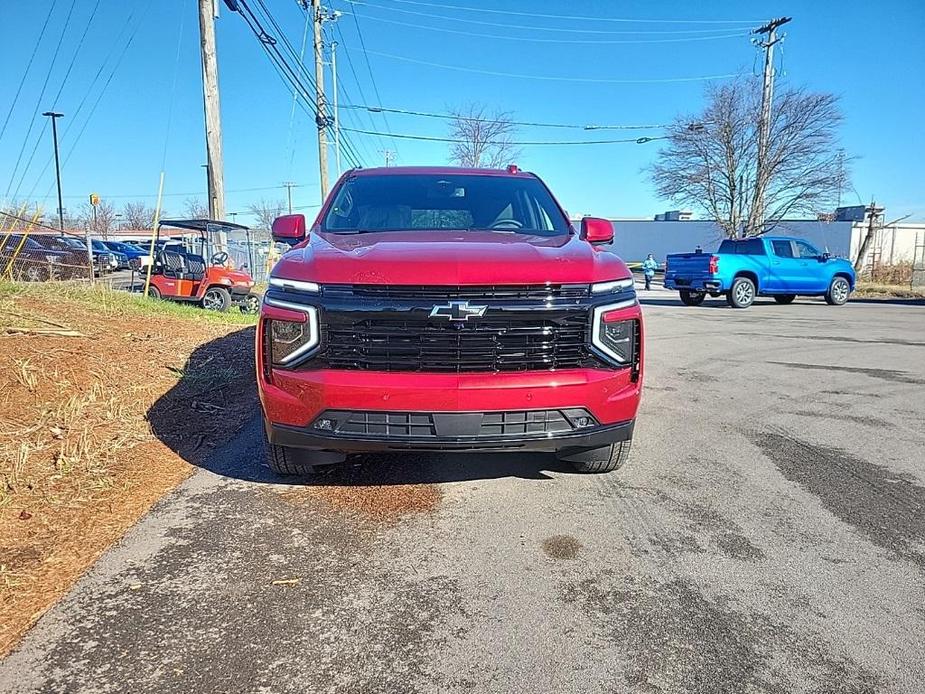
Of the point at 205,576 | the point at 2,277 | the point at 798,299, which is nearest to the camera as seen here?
the point at 205,576

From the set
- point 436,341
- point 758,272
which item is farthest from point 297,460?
point 758,272

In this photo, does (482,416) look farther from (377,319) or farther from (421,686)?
(421,686)

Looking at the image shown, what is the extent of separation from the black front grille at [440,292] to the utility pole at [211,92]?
11493mm

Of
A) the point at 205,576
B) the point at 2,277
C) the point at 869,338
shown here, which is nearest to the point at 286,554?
the point at 205,576

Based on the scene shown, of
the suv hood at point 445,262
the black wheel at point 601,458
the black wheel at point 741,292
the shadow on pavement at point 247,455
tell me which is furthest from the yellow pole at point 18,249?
the black wheel at point 741,292

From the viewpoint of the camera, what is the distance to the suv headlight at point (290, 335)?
9.90 feet

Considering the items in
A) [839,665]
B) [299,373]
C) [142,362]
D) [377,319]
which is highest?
[377,319]

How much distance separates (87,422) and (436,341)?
2.81 m

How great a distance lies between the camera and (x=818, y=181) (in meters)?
33.2

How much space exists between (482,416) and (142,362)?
3977mm

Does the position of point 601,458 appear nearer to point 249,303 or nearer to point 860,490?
point 860,490

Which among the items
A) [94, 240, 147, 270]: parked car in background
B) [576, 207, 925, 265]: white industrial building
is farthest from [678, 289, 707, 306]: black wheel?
[94, 240, 147, 270]: parked car in background

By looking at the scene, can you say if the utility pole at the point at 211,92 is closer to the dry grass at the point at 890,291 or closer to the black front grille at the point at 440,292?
the black front grille at the point at 440,292

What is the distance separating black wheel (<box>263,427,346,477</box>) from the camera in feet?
11.0
